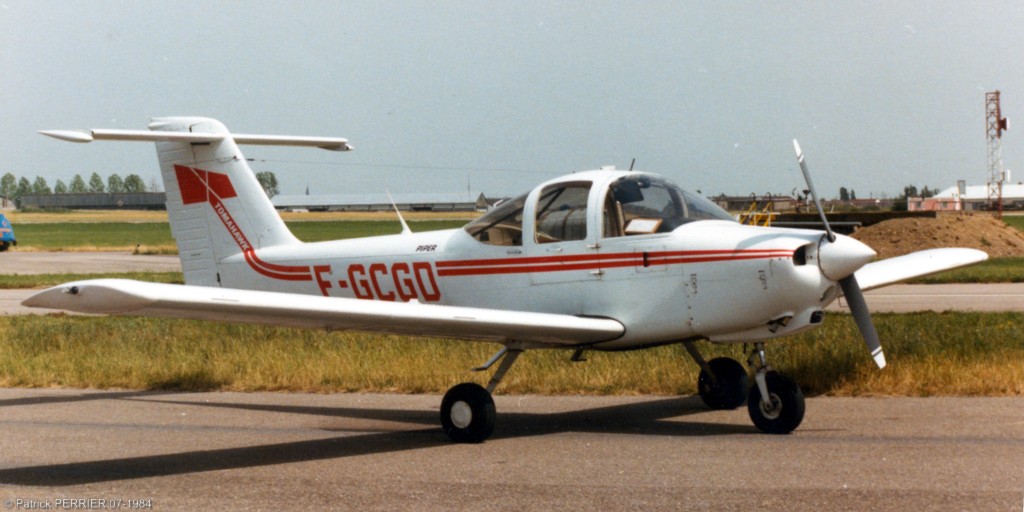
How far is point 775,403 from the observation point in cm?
912

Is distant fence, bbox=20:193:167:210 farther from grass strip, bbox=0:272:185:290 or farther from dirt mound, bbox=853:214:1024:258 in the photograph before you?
dirt mound, bbox=853:214:1024:258

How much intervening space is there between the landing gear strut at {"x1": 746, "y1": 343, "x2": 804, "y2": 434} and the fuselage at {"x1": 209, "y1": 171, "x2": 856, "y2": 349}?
339mm

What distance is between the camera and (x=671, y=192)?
9.69 m

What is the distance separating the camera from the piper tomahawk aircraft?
8695 millimetres

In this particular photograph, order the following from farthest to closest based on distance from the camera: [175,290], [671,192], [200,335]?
[200,335] < [671,192] < [175,290]

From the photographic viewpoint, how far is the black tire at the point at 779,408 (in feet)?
29.5

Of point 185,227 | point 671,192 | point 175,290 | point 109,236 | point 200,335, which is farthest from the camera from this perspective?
point 109,236

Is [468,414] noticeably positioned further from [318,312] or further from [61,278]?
[61,278]

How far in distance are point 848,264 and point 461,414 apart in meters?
3.15

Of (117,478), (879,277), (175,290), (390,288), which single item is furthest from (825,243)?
(117,478)

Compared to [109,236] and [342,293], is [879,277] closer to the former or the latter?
[342,293]

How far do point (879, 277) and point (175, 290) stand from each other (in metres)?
6.51

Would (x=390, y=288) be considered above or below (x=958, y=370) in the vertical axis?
above

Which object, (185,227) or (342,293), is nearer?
(342,293)
